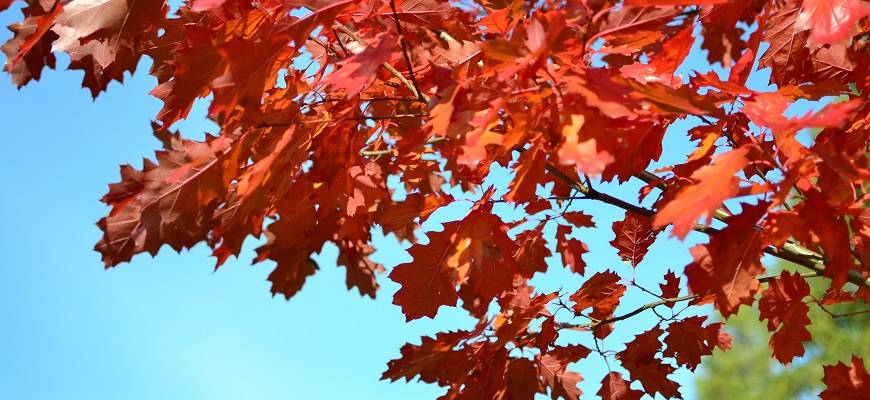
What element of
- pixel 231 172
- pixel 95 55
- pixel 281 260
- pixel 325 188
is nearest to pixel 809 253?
pixel 325 188

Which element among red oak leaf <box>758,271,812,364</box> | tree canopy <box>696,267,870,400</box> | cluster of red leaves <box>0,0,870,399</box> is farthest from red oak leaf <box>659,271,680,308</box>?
tree canopy <box>696,267,870,400</box>

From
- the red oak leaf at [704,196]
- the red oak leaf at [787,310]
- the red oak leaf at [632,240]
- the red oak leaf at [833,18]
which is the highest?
the red oak leaf at [833,18]

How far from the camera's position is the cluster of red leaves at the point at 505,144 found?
1.17 meters

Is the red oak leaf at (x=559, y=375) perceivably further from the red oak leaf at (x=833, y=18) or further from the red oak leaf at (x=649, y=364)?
the red oak leaf at (x=833, y=18)

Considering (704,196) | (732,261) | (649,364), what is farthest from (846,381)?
(704,196)

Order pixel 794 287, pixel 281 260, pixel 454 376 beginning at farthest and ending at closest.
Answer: pixel 281 260 < pixel 454 376 < pixel 794 287

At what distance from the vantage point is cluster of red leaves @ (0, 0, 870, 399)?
3.84 ft

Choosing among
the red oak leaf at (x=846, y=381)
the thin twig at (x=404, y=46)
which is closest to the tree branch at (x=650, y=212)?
the thin twig at (x=404, y=46)

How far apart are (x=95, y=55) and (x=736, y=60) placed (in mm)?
1550

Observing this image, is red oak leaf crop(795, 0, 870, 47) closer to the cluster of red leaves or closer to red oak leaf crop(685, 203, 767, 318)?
the cluster of red leaves

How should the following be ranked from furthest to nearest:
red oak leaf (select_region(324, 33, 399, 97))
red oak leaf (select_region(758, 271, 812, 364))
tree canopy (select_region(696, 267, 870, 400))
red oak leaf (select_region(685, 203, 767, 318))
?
tree canopy (select_region(696, 267, 870, 400)) < red oak leaf (select_region(758, 271, 812, 364)) < red oak leaf (select_region(685, 203, 767, 318)) < red oak leaf (select_region(324, 33, 399, 97))

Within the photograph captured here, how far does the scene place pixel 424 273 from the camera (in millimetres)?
1701

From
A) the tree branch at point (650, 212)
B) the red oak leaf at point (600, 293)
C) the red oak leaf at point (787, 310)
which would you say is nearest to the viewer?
the tree branch at point (650, 212)

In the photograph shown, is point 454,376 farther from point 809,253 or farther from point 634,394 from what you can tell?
point 809,253
